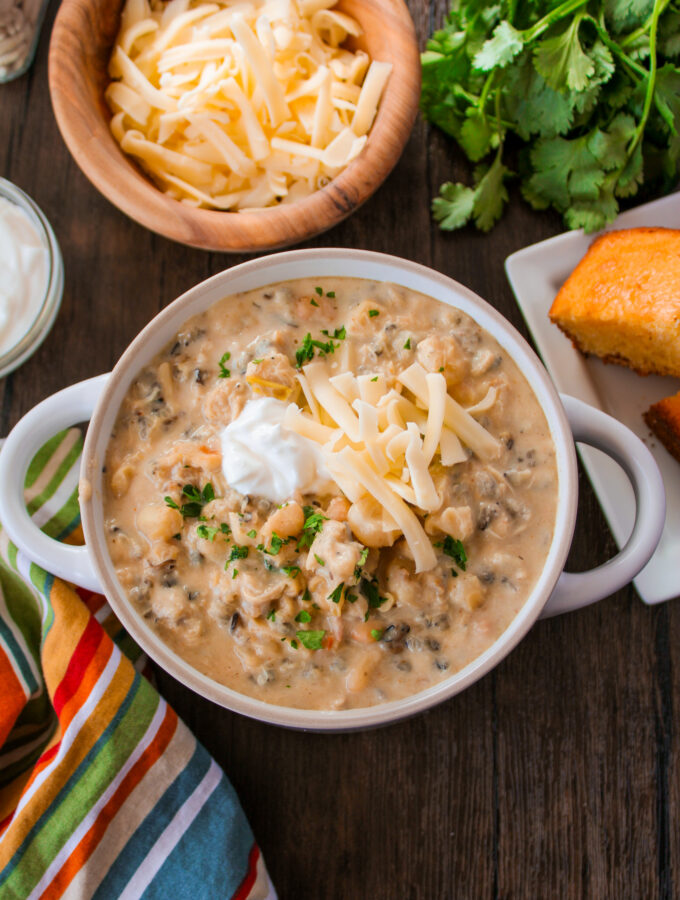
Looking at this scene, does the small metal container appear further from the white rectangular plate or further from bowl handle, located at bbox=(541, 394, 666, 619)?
bowl handle, located at bbox=(541, 394, 666, 619)

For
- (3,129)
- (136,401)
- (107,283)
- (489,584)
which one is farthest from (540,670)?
(3,129)

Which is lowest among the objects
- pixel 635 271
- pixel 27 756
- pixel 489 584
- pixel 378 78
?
pixel 27 756

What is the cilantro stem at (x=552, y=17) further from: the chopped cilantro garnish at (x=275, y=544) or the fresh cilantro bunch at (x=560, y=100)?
the chopped cilantro garnish at (x=275, y=544)

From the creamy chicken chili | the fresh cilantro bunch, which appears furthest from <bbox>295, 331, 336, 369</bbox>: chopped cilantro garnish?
the fresh cilantro bunch

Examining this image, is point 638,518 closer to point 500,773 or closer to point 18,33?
point 500,773

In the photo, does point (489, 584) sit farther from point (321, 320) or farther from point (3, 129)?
point (3, 129)

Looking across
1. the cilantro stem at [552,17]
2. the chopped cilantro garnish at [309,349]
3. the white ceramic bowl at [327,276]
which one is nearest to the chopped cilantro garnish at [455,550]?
the white ceramic bowl at [327,276]

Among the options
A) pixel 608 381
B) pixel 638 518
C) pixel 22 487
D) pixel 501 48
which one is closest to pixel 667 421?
pixel 608 381
